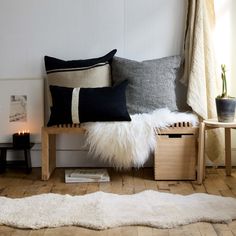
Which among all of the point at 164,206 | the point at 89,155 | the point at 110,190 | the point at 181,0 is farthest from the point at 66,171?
the point at 181,0

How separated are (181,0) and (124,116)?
113 centimetres

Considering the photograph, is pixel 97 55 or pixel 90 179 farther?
pixel 97 55

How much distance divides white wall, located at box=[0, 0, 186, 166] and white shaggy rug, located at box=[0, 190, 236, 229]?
1.26 metres

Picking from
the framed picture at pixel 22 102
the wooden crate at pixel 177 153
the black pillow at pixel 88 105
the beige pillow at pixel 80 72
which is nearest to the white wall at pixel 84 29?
the framed picture at pixel 22 102

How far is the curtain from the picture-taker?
3391 mm

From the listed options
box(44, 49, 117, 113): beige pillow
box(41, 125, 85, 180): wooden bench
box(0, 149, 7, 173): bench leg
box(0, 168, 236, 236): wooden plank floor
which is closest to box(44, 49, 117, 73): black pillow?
box(44, 49, 117, 113): beige pillow

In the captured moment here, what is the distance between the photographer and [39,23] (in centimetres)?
361

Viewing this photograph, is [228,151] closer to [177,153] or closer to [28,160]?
[177,153]

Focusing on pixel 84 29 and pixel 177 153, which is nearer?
pixel 177 153

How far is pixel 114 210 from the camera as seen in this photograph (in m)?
2.56

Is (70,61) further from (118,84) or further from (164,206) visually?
(164,206)

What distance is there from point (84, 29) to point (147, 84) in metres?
0.71

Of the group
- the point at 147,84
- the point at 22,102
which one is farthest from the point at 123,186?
the point at 22,102

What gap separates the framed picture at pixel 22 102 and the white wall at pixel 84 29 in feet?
0.19
